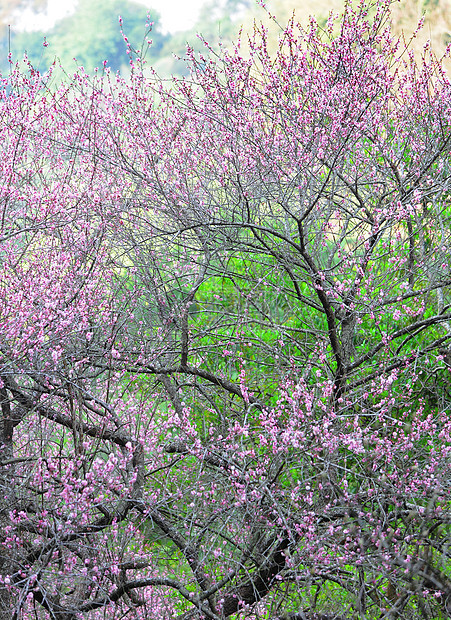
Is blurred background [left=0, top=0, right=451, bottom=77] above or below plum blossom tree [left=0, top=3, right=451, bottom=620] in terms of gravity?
above

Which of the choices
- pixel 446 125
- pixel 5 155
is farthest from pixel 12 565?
pixel 446 125

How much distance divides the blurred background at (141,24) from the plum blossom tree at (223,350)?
455 mm

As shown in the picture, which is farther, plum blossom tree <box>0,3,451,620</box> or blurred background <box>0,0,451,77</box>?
blurred background <box>0,0,451,77</box>

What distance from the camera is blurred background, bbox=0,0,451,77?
6793 millimetres

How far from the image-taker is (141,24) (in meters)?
10.9

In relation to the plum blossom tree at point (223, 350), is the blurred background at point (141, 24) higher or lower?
higher

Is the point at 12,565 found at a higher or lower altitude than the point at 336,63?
lower

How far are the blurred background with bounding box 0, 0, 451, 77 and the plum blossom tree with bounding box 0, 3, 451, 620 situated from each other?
1.49 ft

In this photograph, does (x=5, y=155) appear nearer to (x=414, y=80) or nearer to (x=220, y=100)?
(x=220, y=100)

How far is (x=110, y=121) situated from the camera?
19.5 feet

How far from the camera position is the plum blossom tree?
3605mm

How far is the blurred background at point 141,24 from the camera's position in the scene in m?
6.79

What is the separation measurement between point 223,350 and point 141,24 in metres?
7.95

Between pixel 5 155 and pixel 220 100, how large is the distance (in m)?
2.00
